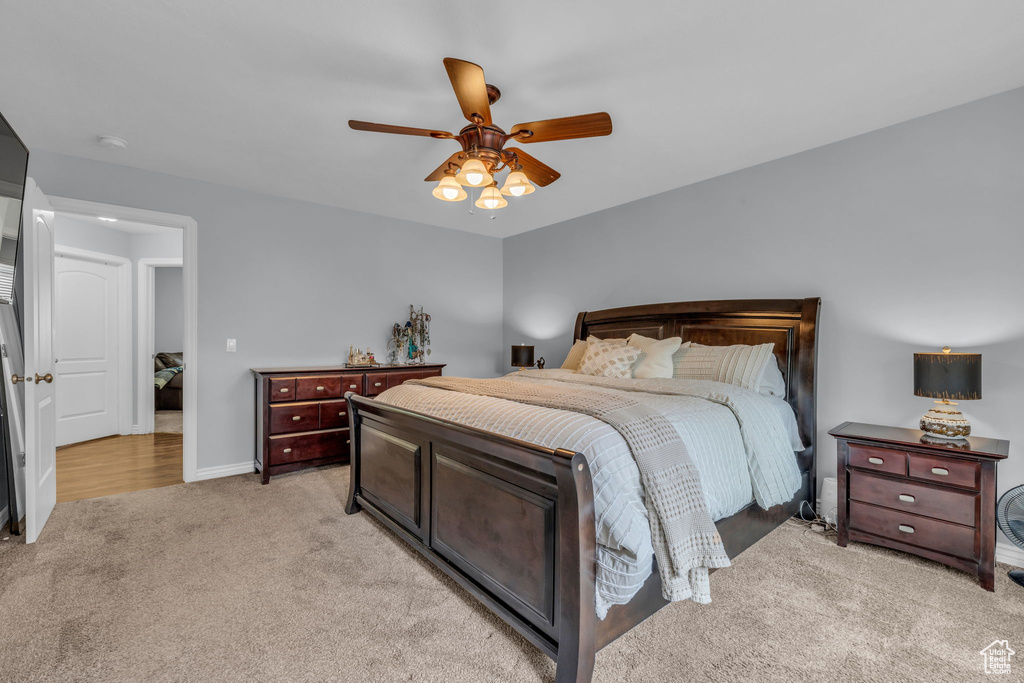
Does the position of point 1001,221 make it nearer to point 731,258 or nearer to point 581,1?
point 731,258

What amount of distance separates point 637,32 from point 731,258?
6.94ft

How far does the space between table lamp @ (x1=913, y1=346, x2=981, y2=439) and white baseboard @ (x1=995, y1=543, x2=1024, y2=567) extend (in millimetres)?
595

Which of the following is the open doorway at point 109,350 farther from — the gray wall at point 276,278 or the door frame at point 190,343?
the gray wall at point 276,278

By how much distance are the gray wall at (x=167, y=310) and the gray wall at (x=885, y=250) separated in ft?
25.5

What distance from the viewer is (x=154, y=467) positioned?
404cm

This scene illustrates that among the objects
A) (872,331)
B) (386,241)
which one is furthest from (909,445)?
(386,241)

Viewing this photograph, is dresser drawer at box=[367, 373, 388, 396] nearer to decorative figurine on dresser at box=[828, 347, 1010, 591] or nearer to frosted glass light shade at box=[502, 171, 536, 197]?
frosted glass light shade at box=[502, 171, 536, 197]

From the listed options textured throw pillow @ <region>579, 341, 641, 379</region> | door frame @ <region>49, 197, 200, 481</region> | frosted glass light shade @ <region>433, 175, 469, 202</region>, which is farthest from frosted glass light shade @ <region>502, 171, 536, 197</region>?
door frame @ <region>49, 197, 200, 481</region>

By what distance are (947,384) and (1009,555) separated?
0.98 metres

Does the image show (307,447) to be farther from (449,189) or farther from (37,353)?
(449,189)

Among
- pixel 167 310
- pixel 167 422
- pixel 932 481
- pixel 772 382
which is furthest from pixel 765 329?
pixel 167 310

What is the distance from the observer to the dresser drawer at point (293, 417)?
367 cm

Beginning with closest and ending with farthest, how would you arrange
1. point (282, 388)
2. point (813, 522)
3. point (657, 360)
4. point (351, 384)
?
1. point (813, 522)
2. point (657, 360)
3. point (282, 388)
4. point (351, 384)

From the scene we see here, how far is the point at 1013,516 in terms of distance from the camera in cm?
216
